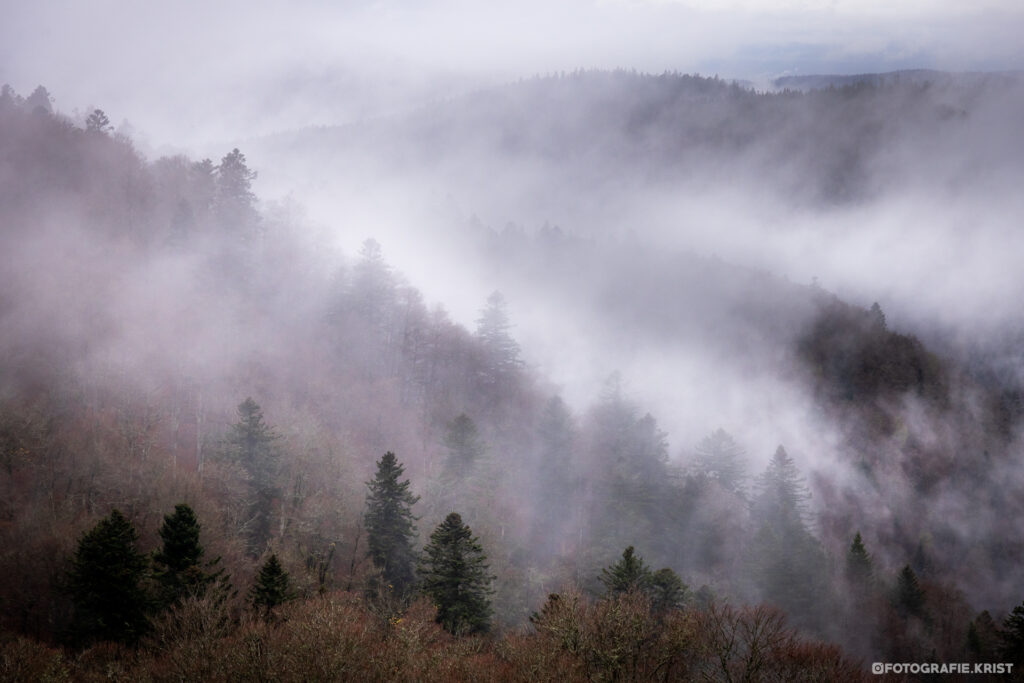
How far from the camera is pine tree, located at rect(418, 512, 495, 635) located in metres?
39.5

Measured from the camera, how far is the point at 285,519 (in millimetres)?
51094

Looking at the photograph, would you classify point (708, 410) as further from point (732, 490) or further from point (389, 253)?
point (389, 253)

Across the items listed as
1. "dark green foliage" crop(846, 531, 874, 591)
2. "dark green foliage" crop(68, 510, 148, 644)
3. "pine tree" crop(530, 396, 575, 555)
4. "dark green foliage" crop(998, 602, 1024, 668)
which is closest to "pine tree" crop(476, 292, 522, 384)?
"pine tree" crop(530, 396, 575, 555)

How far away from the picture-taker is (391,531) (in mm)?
45969

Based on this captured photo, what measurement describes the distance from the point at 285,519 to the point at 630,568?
101ft

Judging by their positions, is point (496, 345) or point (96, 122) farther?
point (96, 122)

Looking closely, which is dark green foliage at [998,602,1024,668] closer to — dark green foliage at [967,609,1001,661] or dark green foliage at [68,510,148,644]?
dark green foliage at [967,609,1001,661]

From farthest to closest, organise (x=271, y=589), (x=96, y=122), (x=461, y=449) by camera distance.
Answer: (x=96, y=122) → (x=461, y=449) → (x=271, y=589)

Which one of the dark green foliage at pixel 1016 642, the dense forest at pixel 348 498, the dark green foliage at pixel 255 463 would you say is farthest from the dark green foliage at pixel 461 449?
the dark green foliage at pixel 1016 642

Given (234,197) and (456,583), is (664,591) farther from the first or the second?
(234,197)

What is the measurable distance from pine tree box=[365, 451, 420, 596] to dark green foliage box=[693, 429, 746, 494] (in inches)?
1802

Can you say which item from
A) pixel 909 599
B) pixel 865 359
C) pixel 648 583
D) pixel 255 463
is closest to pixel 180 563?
pixel 255 463

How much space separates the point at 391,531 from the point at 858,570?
5722 centimetres

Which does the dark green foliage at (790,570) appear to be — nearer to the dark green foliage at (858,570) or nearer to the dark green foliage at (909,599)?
the dark green foliage at (858,570)
